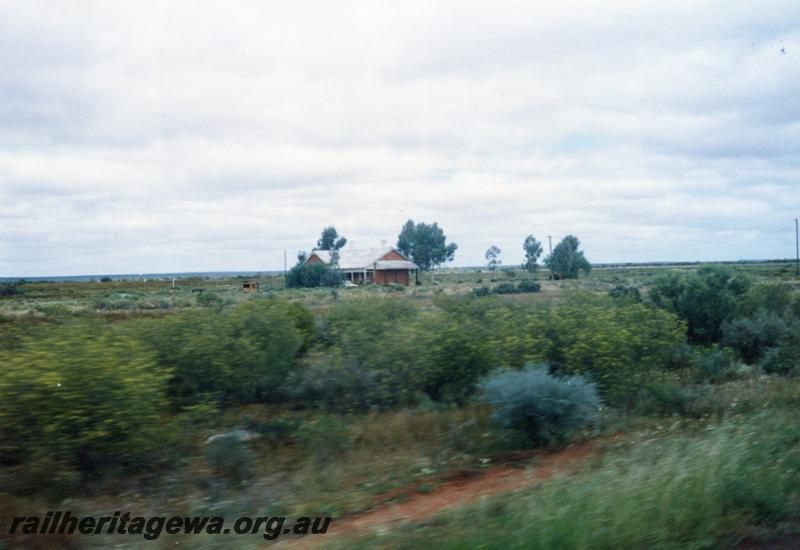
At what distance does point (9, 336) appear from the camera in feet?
33.0

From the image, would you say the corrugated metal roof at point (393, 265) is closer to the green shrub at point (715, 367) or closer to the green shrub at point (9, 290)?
the green shrub at point (9, 290)

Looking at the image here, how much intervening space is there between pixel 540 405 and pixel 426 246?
223 feet

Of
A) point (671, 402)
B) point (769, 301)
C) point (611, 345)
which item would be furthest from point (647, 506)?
point (769, 301)

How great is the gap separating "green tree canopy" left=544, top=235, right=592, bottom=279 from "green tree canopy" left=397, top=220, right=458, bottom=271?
82.0 feet

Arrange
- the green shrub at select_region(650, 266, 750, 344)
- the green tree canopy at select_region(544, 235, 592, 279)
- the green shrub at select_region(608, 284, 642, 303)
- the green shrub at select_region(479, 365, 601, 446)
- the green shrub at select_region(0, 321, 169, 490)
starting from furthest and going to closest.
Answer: the green tree canopy at select_region(544, 235, 592, 279), the green shrub at select_region(650, 266, 750, 344), the green shrub at select_region(608, 284, 642, 303), the green shrub at select_region(479, 365, 601, 446), the green shrub at select_region(0, 321, 169, 490)

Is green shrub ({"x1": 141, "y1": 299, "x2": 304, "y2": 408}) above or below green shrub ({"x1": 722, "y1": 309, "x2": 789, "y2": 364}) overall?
above

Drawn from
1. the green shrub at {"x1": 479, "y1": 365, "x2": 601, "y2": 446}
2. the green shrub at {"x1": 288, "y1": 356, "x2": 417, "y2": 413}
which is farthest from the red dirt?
the green shrub at {"x1": 288, "y1": 356, "x2": 417, "y2": 413}

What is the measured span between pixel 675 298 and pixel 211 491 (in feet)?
67.6

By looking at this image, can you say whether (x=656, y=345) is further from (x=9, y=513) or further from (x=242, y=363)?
(x=9, y=513)

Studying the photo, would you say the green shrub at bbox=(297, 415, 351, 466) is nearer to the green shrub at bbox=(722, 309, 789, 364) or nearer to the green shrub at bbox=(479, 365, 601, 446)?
the green shrub at bbox=(479, 365, 601, 446)

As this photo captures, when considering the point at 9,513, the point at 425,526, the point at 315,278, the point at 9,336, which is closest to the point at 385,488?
the point at 425,526

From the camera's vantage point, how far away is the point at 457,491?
9086 millimetres

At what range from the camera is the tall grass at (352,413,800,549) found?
5.87 m

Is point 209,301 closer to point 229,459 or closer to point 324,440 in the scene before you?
point 324,440
